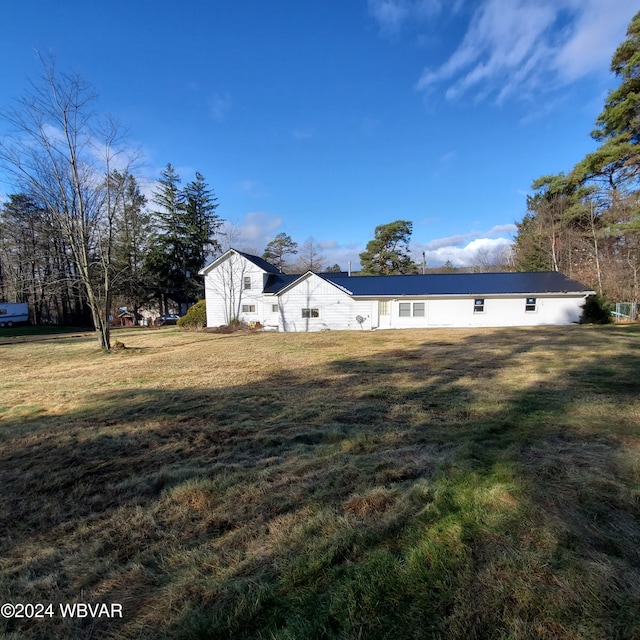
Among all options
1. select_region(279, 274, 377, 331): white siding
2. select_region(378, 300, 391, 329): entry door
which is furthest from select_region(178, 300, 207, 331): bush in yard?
select_region(378, 300, 391, 329): entry door

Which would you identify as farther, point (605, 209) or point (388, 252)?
point (388, 252)

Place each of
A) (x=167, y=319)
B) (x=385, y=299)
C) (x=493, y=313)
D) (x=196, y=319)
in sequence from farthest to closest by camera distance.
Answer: (x=167, y=319), (x=196, y=319), (x=385, y=299), (x=493, y=313)

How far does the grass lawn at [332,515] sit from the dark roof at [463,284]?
55.0 feet

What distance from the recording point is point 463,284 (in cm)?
2277

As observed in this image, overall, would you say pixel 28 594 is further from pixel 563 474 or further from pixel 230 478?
pixel 563 474

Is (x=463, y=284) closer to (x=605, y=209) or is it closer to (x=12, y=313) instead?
(x=605, y=209)

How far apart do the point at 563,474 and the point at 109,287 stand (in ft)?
53.1

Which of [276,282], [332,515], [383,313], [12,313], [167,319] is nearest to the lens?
[332,515]

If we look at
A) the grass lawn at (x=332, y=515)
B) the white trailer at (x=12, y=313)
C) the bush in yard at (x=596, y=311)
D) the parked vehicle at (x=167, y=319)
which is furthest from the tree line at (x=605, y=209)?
the white trailer at (x=12, y=313)

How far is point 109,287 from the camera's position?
14281 mm

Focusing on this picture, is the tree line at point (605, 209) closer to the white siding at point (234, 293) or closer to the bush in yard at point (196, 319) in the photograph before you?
the white siding at point (234, 293)

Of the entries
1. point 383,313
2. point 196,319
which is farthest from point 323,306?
point 196,319

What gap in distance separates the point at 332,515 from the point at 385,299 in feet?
68.0

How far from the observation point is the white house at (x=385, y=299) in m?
21.1
